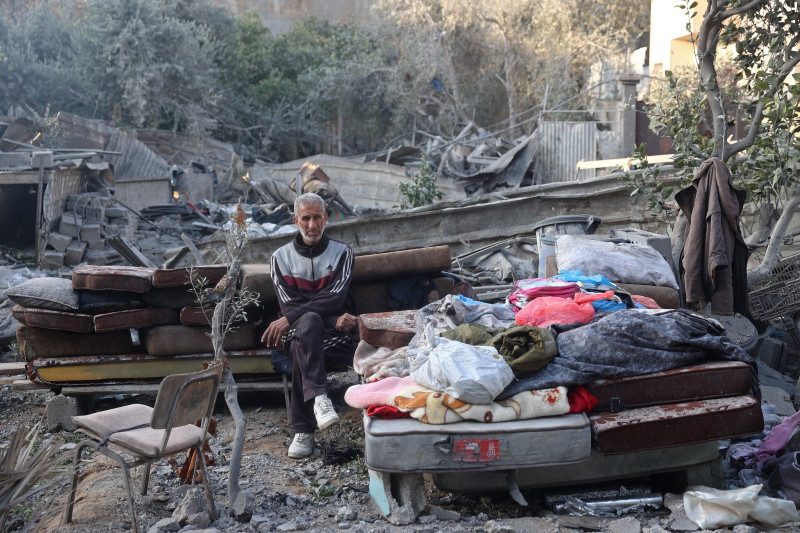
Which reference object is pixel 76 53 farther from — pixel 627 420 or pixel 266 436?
pixel 627 420

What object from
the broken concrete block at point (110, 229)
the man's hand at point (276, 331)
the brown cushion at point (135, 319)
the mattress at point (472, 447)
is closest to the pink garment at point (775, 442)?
the mattress at point (472, 447)

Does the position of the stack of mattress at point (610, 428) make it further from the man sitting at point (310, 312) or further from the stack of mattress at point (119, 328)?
the stack of mattress at point (119, 328)

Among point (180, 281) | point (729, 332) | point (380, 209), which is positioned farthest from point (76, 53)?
point (729, 332)

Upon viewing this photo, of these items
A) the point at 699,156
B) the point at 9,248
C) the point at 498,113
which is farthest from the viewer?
the point at 498,113

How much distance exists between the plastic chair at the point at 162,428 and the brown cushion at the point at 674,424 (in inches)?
→ 81.8

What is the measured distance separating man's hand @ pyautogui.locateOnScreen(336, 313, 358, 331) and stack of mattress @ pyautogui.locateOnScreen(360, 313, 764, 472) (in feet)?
5.78

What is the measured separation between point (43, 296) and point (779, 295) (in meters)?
7.18

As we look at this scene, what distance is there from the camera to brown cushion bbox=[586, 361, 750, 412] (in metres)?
4.23

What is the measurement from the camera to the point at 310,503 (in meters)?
4.53

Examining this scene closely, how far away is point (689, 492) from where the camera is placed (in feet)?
13.2

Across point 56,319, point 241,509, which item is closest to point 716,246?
point 241,509

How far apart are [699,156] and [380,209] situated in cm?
1212

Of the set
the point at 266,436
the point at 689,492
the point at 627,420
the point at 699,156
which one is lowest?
the point at 266,436

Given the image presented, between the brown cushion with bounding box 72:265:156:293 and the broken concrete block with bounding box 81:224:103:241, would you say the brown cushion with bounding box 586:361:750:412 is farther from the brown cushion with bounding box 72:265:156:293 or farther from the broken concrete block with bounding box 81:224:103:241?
the broken concrete block with bounding box 81:224:103:241
